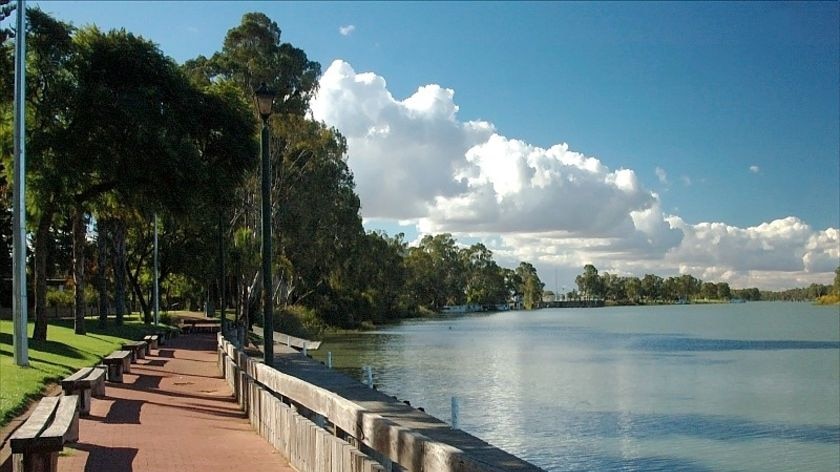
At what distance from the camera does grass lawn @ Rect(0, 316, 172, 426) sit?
14.9 metres

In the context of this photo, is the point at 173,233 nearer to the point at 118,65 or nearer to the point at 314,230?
the point at 314,230

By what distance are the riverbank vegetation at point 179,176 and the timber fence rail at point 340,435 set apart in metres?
5.47

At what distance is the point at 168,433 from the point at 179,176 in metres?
17.6

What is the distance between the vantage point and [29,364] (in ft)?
67.4

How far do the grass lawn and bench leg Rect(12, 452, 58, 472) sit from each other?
477 centimetres

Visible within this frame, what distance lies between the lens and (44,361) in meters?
22.2

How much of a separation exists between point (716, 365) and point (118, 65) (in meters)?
29.8

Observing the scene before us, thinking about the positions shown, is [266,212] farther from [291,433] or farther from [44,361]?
[44,361]

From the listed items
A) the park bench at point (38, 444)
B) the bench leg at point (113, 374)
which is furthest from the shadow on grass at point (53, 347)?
the park bench at point (38, 444)

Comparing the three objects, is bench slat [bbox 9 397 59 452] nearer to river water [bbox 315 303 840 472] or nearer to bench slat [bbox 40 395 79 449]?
bench slat [bbox 40 395 79 449]

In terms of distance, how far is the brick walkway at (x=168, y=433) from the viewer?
34.6 feet

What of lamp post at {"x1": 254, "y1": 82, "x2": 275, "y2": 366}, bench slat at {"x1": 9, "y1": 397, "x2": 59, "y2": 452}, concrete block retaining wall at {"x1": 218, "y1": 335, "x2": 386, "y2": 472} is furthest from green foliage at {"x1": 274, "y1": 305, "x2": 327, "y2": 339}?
bench slat at {"x1": 9, "y1": 397, "x2": 59, "y2": 452}

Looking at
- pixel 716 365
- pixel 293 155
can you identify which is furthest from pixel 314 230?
pixel 716 365

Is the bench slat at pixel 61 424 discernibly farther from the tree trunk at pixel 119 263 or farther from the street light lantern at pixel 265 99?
the tree trunk at pixel 119 263
